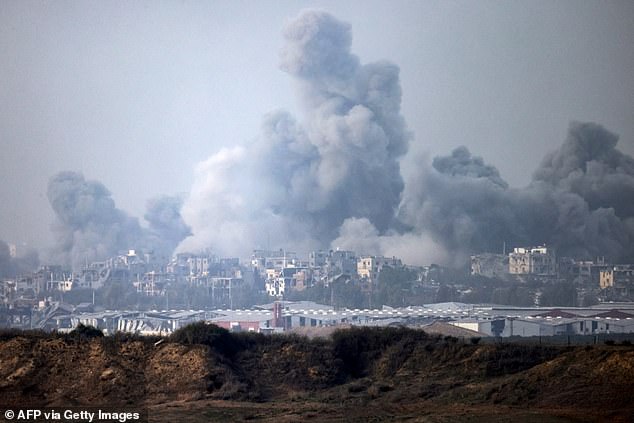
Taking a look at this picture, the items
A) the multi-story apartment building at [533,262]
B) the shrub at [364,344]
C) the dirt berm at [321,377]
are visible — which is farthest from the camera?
the multi-story apartment building at [533,262]

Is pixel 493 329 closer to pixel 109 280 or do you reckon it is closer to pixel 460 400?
pixel 460 400

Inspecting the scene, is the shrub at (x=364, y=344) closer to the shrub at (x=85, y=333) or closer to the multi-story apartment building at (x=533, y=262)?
the shrub at (x=85, y=333)

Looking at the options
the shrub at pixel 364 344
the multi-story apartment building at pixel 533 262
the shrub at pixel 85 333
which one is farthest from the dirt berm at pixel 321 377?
the multi-story apartment building at pixel 533 262

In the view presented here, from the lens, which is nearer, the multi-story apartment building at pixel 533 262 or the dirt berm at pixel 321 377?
the dirt berm at pixel 321 377

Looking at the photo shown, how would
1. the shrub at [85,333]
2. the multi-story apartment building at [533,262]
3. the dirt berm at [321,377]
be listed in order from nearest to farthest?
1. the dirt berm at [321,377]
2. the shrub at [85,333]
3. the multi-story apartment building at [533,262]

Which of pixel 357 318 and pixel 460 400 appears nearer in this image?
pixel 460 400

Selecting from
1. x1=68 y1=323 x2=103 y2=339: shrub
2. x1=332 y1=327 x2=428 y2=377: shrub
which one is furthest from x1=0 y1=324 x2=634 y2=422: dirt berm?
x1=68 y1=323 x2=103 y2=339: shrub

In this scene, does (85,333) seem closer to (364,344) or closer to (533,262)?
(364,344)

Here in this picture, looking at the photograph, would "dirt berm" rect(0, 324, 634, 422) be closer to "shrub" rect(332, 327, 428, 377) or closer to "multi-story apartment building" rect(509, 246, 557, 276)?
"shrub" rect(332, 327, 428, 377)

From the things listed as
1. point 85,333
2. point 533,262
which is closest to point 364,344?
point 85,333

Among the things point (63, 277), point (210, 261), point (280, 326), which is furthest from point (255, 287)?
point (280, 326)

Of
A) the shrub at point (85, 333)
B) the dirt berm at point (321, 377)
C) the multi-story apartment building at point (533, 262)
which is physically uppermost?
the multi-story apartment building at point (533, 262)
